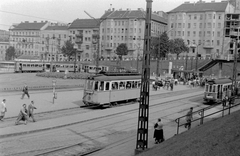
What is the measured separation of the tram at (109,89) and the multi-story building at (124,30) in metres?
70.7

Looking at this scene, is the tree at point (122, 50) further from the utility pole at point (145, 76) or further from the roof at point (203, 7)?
the utility pole at point (145, 76)

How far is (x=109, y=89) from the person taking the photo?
28.4 metres

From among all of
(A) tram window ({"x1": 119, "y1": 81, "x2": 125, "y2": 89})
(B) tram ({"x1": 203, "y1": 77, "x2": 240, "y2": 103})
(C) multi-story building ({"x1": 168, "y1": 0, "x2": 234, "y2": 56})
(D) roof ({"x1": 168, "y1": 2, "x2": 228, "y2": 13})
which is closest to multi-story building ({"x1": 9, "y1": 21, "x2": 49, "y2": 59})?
(C) multi-story building ({"x1": 168, "y1": 0, "x2": 234, "y2": 56})

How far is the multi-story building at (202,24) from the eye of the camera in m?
92.3

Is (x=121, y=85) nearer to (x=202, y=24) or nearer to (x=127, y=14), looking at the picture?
(x=202, y=24)

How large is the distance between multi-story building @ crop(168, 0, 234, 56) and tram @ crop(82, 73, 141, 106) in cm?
6179

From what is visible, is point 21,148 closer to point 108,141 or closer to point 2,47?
point 108,141

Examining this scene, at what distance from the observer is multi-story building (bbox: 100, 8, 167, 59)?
103 metres

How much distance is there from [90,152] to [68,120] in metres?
7.07

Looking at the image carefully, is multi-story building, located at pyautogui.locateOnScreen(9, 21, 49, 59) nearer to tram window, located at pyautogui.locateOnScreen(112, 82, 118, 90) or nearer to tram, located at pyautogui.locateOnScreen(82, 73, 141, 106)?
tram, located at pyautogui.locateOnScreen(82, 73, 141, 106)

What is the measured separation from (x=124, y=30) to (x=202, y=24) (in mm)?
24354

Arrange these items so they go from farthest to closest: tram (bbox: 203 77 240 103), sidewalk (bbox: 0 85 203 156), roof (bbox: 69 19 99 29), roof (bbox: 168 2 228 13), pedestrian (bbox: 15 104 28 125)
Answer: roof (bbox: 69 19 99 29), roof (bbox: 168 2 228 13), tram (bbox: 203 77 240 103), pedestrian (bbox: 15 104 28 125), sidewalk (bbox: 0 85 203 156)

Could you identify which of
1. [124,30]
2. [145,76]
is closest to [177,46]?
[124,30]

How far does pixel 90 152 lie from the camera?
15.2 meters
